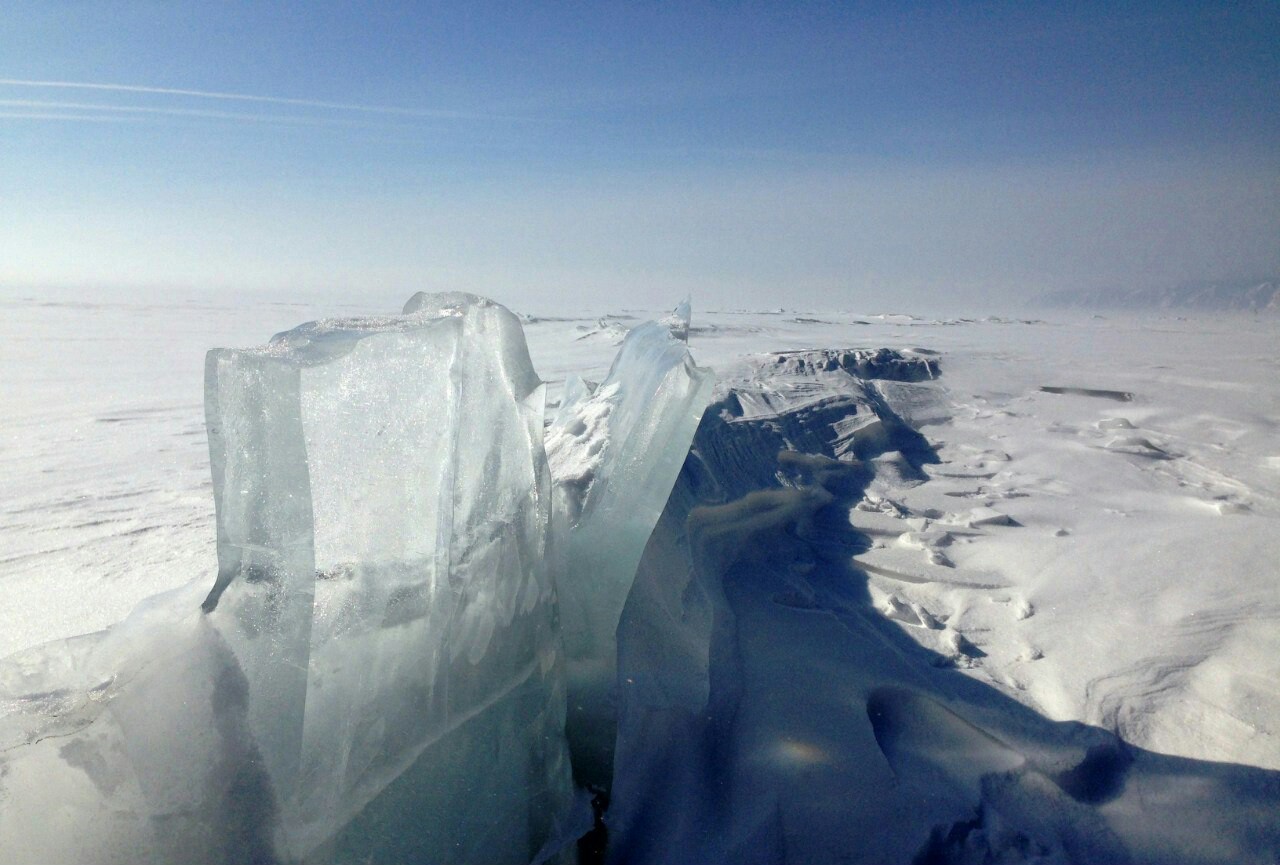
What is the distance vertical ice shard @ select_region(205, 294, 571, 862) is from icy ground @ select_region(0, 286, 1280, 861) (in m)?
0.30

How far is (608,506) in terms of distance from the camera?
173 centimetres

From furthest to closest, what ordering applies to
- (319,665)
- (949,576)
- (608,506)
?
(949,576)
(608,506)
(319,665)

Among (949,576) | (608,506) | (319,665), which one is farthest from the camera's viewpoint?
(949,576)

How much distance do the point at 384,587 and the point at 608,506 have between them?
1.98 ft

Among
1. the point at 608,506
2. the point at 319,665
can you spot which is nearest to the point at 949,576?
the point at 608,506

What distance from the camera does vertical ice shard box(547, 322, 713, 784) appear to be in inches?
61.3

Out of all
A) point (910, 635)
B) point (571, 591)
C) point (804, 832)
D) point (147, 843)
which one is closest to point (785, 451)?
point (910, 635)

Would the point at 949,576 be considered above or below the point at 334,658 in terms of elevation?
below

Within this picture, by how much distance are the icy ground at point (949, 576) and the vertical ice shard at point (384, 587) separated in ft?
0.99

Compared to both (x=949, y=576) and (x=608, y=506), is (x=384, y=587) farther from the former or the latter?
(x=949, y=576)

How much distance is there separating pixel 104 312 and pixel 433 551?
1799 centimetres

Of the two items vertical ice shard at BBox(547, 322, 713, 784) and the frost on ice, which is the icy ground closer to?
vertical ice shard at BBox(547, 322, 713, 784)

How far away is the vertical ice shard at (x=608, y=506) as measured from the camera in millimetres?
1557

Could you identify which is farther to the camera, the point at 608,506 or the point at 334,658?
the point at 608,506
